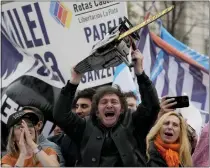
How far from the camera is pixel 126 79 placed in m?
5.46

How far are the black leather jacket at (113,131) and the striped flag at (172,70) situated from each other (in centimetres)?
258

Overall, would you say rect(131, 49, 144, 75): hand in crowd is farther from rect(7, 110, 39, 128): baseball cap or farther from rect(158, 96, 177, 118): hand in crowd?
rect(7, 110, 39, 128): baseball cap

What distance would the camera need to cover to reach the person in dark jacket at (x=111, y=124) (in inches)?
147

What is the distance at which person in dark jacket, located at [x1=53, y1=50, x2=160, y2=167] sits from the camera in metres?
3.72

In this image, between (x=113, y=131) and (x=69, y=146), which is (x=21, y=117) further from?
(x=113, y=131)

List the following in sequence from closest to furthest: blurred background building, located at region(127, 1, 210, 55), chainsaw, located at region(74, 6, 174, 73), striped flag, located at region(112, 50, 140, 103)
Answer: chainsaw, located at region(74, 6, 174, 73), striped flag, located at region(112, 50, 140, 103), blurred background building, located at region(127, 1, 210, 55)

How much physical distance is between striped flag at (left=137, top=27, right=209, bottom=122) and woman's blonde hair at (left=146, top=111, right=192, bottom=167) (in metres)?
2.45

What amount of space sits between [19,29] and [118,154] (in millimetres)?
2266

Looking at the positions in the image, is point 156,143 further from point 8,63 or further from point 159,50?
point 159,50

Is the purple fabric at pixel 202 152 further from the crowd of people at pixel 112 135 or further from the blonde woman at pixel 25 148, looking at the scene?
the blonde woman at pixel 25 148

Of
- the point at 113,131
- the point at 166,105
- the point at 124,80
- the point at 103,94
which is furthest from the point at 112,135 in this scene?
the point at 124,80

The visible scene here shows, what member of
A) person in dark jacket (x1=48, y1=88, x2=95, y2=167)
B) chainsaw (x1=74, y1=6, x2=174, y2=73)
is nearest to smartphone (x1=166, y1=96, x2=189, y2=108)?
chainsaw (x1=74, y1=6, x2=174, y2=73)

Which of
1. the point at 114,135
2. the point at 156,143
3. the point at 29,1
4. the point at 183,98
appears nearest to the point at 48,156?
the point at 114,135

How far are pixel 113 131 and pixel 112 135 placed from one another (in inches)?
1.6
